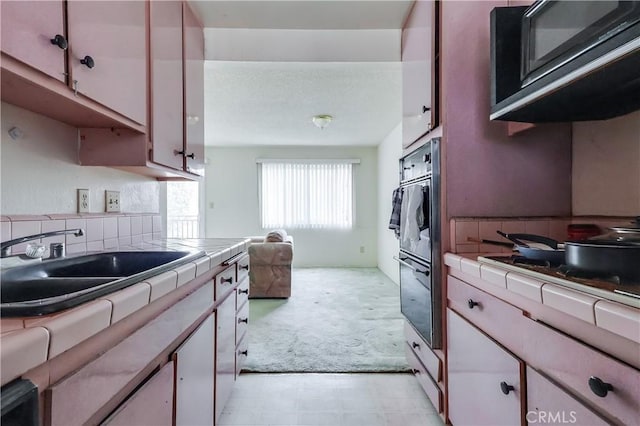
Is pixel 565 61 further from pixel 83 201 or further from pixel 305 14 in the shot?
pixel 83 201

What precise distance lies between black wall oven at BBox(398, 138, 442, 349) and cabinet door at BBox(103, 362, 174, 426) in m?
1.13

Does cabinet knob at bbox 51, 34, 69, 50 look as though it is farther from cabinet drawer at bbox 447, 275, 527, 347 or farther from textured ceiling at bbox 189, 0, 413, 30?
cabinet drawer at bbox 447, 275, 527, 347

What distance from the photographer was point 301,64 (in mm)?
2586

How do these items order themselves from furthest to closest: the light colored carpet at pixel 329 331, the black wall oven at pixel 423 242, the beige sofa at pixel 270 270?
the beige sofa at pixel 270 270 < the light colored carpet at pixel 329 331 < the black wall oven at pixel 423 242

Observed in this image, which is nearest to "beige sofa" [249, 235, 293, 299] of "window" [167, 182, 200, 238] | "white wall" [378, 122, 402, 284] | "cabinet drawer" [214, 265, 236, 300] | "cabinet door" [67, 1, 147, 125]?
"white wall" [378, 122, 402, 284]

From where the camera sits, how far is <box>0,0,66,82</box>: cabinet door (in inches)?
26.9

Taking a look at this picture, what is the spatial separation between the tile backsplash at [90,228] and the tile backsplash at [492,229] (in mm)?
1620

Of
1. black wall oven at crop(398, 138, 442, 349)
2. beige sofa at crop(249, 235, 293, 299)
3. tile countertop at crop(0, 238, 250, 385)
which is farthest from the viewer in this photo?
beige sofa at crop(249, 235, 293, 299)

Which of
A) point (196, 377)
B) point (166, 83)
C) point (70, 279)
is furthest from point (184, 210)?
point (70, 279)

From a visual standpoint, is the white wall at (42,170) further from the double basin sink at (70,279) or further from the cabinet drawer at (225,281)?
the cabinet drawer at (225,281)

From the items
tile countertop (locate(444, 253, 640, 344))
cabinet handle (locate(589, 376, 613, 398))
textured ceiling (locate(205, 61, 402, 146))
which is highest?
textured ceiling (locate(205, 61, 402, 146))

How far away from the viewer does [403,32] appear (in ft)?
6.49

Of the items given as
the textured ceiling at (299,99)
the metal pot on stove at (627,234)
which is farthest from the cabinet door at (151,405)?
the textured ceiling at (299,99)

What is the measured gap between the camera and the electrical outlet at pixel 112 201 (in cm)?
151
